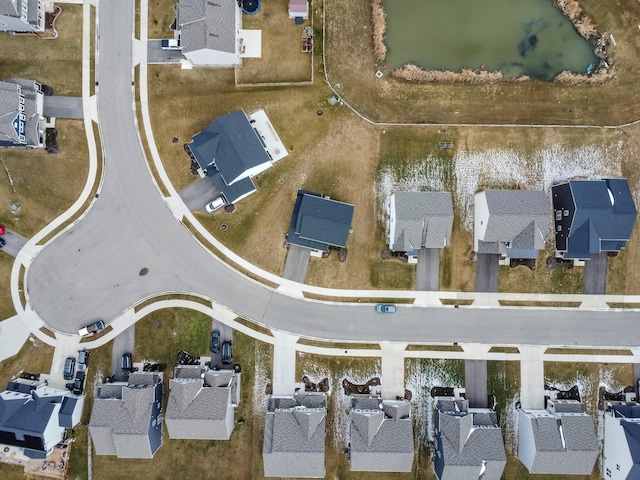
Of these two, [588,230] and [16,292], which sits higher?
[588,230]

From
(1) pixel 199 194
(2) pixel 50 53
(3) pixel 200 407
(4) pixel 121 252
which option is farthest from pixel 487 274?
(2) pixel 50 53

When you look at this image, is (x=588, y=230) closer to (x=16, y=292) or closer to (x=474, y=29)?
(x=474, y=29)

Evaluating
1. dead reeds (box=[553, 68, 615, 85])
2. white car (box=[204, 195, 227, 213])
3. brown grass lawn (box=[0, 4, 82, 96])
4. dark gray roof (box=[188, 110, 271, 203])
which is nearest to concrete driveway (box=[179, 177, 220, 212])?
white car (box=[204, 195, 227, 213])

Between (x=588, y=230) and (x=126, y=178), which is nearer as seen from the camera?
(x=588, y=230)

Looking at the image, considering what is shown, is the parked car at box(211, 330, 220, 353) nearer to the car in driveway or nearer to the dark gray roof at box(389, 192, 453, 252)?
the car in driveway

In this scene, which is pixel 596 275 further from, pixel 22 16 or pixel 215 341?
pixel 22 16

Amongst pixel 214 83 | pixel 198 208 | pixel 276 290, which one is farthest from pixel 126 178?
pixel 276 290
